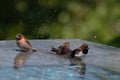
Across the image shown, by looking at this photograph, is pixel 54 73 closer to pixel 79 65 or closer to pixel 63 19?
pixel 79 65

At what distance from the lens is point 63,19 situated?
8469 mm

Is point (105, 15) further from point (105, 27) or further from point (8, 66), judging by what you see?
point (8, 66)

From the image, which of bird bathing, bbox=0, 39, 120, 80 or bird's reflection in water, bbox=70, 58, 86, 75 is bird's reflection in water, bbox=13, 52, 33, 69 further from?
bird's reflection in water, bbox=70, 58, 86, 75

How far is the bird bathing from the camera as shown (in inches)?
153

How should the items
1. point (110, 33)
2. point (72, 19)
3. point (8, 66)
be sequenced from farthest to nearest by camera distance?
point (72, 19)
point (110, 33)
point (8, 66)

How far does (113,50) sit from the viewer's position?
5.75 m

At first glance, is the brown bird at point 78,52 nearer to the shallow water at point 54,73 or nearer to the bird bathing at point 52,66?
the bird bathing at point 52,66

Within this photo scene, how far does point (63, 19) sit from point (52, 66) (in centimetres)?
415

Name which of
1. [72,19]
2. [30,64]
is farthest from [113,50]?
[72,19]

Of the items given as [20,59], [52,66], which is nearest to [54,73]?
[52,66]

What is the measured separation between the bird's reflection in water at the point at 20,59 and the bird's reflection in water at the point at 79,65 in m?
0.44

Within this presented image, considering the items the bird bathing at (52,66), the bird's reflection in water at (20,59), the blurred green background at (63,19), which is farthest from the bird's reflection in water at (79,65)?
the blurred green background at (63,19)

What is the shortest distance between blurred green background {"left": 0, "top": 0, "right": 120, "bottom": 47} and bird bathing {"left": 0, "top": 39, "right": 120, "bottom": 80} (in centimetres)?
234

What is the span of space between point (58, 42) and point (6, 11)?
2987 millimetres
